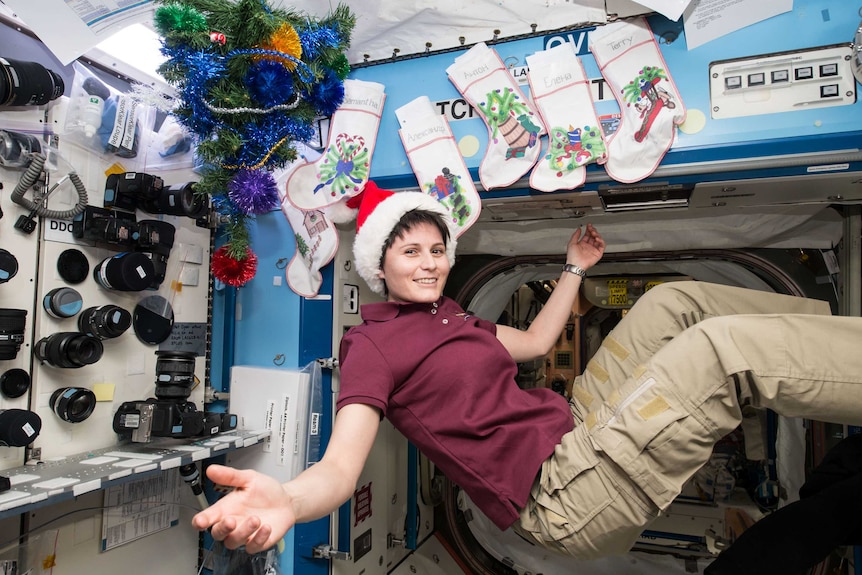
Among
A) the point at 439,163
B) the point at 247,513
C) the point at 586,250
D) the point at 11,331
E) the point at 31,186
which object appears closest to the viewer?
the point at 247,513

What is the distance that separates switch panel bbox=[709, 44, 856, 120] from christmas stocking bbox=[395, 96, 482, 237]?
912 mm

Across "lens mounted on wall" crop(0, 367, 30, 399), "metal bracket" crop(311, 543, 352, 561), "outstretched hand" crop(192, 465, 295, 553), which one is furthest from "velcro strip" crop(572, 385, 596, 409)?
"lens mounted on wall" crop(0, 367, 30, 399)


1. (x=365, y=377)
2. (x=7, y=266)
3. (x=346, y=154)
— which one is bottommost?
(x=365, y=377)

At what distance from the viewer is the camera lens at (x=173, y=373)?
2.07m

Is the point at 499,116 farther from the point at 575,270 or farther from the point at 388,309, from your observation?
the point at 388,309

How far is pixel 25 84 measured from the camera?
1729 mm

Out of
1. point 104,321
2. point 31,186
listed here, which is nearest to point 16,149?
point 31,186

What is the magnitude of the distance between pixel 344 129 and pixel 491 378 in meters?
1.22

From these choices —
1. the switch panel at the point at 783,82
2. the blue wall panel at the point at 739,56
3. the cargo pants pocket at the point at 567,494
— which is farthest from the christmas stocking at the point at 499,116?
the cargo pants pocket at the point at 567,494

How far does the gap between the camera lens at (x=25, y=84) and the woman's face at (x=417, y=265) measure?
1291 millimetres

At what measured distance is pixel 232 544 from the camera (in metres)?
0.96

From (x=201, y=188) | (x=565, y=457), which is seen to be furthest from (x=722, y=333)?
(x=201, y=188)

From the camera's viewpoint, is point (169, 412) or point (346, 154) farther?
point (346, 154)

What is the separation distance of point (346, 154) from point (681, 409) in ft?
5.21
